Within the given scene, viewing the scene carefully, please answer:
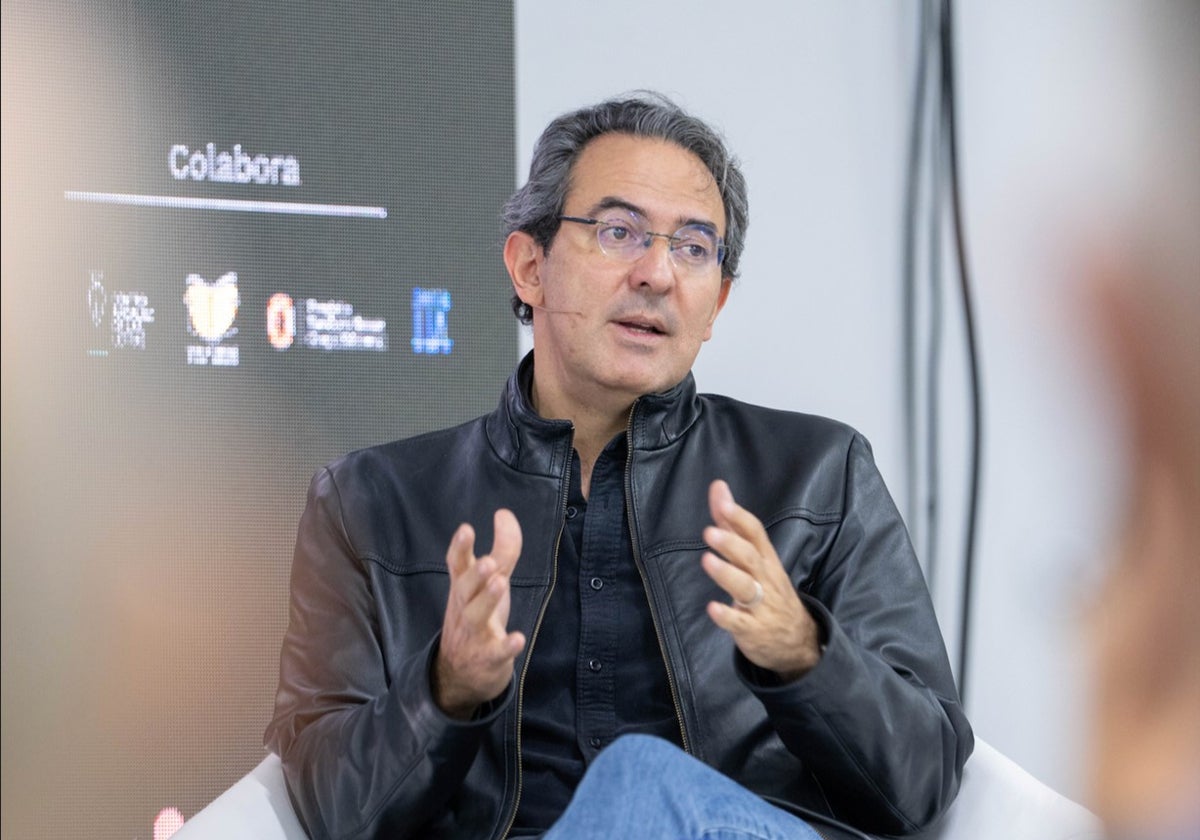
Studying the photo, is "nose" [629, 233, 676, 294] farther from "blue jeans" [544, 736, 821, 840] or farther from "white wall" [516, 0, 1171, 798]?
"blue jeans" [544, 736, 821, 840]

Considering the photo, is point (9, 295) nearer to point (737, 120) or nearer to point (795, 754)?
point (737, 120)

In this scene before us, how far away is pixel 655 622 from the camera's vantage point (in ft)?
5.52

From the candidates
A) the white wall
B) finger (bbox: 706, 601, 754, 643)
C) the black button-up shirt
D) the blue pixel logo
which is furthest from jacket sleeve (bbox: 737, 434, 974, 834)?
the blue pixel logo

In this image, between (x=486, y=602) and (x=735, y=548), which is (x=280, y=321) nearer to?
(x=486, y=602)

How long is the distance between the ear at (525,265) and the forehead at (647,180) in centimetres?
11

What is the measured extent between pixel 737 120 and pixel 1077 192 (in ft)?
7.03

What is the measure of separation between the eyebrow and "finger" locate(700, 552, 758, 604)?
2.30 ft

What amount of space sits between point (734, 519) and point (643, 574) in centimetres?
41

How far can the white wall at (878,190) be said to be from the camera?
251 centimetres

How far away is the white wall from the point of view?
8.22 ft

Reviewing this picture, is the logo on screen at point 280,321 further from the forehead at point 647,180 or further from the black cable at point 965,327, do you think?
the black cable at point 965,327

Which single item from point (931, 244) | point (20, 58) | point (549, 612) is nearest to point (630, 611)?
point (549, 612)

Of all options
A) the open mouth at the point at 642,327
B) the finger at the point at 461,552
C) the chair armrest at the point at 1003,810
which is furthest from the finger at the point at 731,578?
the open mouth at the point at 642,327

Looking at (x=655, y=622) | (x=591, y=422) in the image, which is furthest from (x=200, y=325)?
(x=655, y=622)
